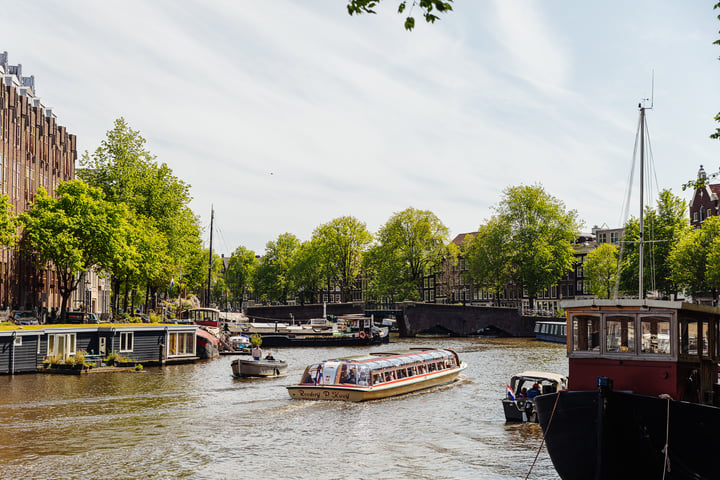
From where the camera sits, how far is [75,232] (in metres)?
58.2

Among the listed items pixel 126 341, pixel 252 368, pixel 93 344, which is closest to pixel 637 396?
pixel 252 368

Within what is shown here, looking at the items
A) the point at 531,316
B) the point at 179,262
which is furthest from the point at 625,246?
the point at 179,262

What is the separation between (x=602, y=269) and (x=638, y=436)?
91185 mm

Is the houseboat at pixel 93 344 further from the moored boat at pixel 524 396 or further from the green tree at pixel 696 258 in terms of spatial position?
the green tree at pixel 696 258

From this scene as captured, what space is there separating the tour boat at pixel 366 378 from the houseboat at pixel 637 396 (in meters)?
17.1

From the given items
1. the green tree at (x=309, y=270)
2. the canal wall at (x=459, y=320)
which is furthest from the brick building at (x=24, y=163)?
the green tree at (x=309, y=270)

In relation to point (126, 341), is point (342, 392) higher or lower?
lower

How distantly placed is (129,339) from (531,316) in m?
62.7

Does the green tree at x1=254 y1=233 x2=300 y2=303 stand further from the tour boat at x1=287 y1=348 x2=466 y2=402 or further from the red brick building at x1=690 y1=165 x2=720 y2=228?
the tour boat at x1=287 y1=348 x2=466 y2=402

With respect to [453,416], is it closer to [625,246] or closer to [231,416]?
[231,416]

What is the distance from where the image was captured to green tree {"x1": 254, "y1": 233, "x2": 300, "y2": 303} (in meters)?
148

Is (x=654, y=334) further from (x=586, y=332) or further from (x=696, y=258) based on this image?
(x=696, y=258)

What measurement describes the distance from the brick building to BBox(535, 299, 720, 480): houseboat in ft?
177

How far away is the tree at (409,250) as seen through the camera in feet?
393
